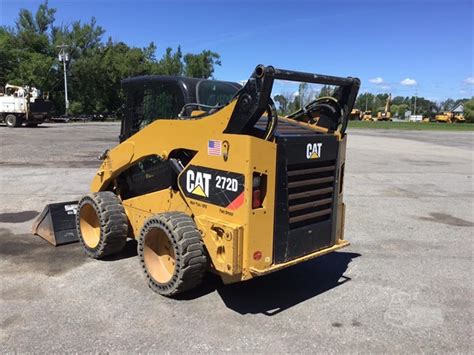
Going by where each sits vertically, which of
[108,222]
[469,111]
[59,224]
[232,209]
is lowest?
[59,224]

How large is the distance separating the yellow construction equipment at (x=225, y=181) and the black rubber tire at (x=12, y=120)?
32775 millimetres

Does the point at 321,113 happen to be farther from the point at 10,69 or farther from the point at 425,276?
the point at 10,69

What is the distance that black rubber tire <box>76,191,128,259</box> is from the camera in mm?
5125

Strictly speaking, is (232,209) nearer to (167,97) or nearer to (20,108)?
(167,97)

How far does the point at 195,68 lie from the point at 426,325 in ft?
228

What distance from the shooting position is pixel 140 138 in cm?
488

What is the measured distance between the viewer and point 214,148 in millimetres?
3955

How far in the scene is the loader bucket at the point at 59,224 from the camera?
5984 mm

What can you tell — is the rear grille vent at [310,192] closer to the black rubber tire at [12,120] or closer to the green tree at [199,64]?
the black rubber tire at [12,120]

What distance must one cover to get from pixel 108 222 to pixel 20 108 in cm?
3282

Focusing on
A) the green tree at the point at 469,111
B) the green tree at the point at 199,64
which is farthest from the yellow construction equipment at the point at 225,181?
the green tree at the point at 469,111

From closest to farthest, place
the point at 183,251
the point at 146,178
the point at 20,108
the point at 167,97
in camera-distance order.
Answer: the point at 183,251 < the point at 167,97 < the point at 146,178 < the point at 20,108

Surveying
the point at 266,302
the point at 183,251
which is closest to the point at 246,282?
the point at 266,302

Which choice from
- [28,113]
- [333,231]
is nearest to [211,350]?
[333,231]
